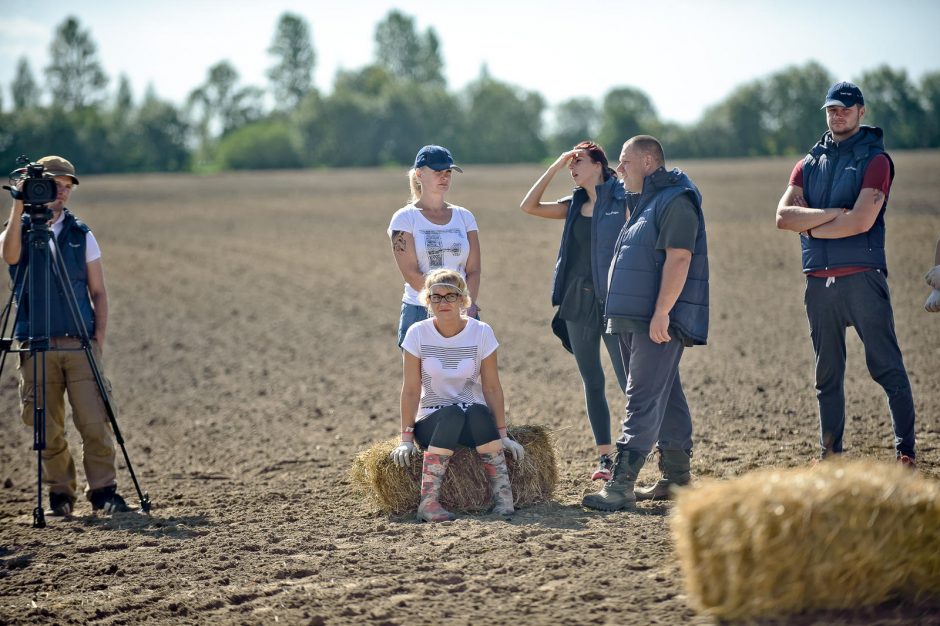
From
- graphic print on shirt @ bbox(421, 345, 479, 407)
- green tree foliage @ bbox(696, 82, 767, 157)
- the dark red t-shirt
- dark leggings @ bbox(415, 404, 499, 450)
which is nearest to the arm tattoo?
graphic print on shirt @ bbox(421, 345, 479, 407)

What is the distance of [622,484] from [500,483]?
675 mm

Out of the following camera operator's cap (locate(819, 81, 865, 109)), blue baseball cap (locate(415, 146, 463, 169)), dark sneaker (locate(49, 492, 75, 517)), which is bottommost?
dark sneaker (locate(49, 492, 75, 517))

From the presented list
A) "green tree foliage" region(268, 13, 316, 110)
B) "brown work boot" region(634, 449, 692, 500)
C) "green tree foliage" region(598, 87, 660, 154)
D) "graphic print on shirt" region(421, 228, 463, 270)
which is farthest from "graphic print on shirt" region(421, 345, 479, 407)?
"green tree foliage" region(268, 13, 316, 110)

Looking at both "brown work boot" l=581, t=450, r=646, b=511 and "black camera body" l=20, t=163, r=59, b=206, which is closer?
"brown work boot" l=581, t=450, r=646, b=511

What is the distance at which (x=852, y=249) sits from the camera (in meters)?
5.98

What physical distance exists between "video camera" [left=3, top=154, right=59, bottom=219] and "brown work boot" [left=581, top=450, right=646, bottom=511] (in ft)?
11.9

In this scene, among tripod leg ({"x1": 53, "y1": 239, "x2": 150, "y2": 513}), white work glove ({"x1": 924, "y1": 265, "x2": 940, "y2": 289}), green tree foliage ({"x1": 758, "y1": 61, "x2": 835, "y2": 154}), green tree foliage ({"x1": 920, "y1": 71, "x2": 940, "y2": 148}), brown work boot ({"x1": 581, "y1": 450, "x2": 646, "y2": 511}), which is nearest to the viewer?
white work glove ({"x1": 924, "y1": 265, "x2": 940, "y2": 289})

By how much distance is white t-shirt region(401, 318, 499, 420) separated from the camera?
6066 millimetres

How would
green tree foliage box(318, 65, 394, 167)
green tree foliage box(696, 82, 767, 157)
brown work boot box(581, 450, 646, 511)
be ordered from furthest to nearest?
1. green tree foliage box(318, 65, 394, 167)
2. green tree foliage box(696, 82, 767, 157)
3. brown work boot box(581, 450, 646, 511)

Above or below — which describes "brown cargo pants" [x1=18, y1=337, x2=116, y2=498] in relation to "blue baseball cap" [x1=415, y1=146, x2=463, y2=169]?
below

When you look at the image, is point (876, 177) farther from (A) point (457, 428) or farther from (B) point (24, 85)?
(B) point (24, 85)

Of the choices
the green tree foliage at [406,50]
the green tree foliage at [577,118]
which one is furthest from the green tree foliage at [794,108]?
the green tree foliage at [406,50]

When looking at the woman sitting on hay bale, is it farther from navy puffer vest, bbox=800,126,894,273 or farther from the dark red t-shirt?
the dark red t-shirt

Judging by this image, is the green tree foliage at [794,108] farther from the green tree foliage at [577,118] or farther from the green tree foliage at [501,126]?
the green tree foliage at [577,118]
